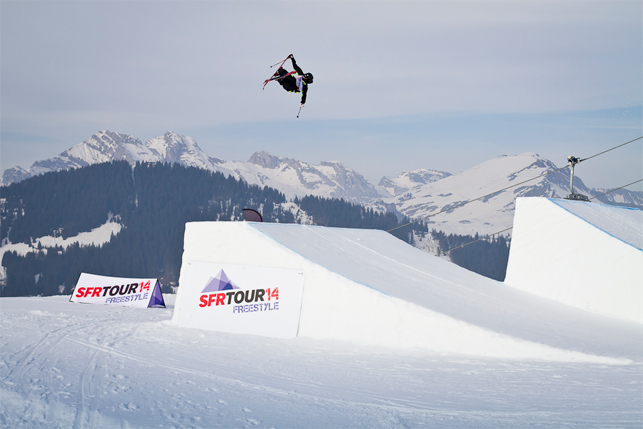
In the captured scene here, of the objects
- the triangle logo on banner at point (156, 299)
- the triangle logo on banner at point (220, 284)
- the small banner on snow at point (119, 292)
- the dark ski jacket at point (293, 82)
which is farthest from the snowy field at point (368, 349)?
the small banner on snow at point (119, 292)

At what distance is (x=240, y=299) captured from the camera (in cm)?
1123

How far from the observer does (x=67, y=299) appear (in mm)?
22609

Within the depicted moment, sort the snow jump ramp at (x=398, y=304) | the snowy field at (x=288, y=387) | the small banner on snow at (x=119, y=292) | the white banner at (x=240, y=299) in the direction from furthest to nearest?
the small banner on snow at (x=119, y=292) → the white banner at (x=240, y=299) → the snow jump ramp at (x=398, y=304) → the snowy field at (x=288, y=387)

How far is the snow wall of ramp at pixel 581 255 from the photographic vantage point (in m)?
11.8

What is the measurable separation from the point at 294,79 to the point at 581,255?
29.4 ft

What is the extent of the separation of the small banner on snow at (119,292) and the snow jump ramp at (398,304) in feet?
36.9

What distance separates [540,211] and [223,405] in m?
11.9

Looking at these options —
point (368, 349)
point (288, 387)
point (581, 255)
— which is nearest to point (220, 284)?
point (368, 349)

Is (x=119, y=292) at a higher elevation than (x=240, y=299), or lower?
lower

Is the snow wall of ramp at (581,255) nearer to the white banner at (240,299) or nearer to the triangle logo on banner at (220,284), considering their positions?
the white banner at (240,299)

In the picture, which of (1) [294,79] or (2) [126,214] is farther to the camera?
(2) [126,214]

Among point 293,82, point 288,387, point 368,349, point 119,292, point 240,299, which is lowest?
point 119,292

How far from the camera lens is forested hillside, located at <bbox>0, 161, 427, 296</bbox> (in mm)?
120812

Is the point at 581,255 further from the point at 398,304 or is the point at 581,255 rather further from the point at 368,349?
the point at 368,349
